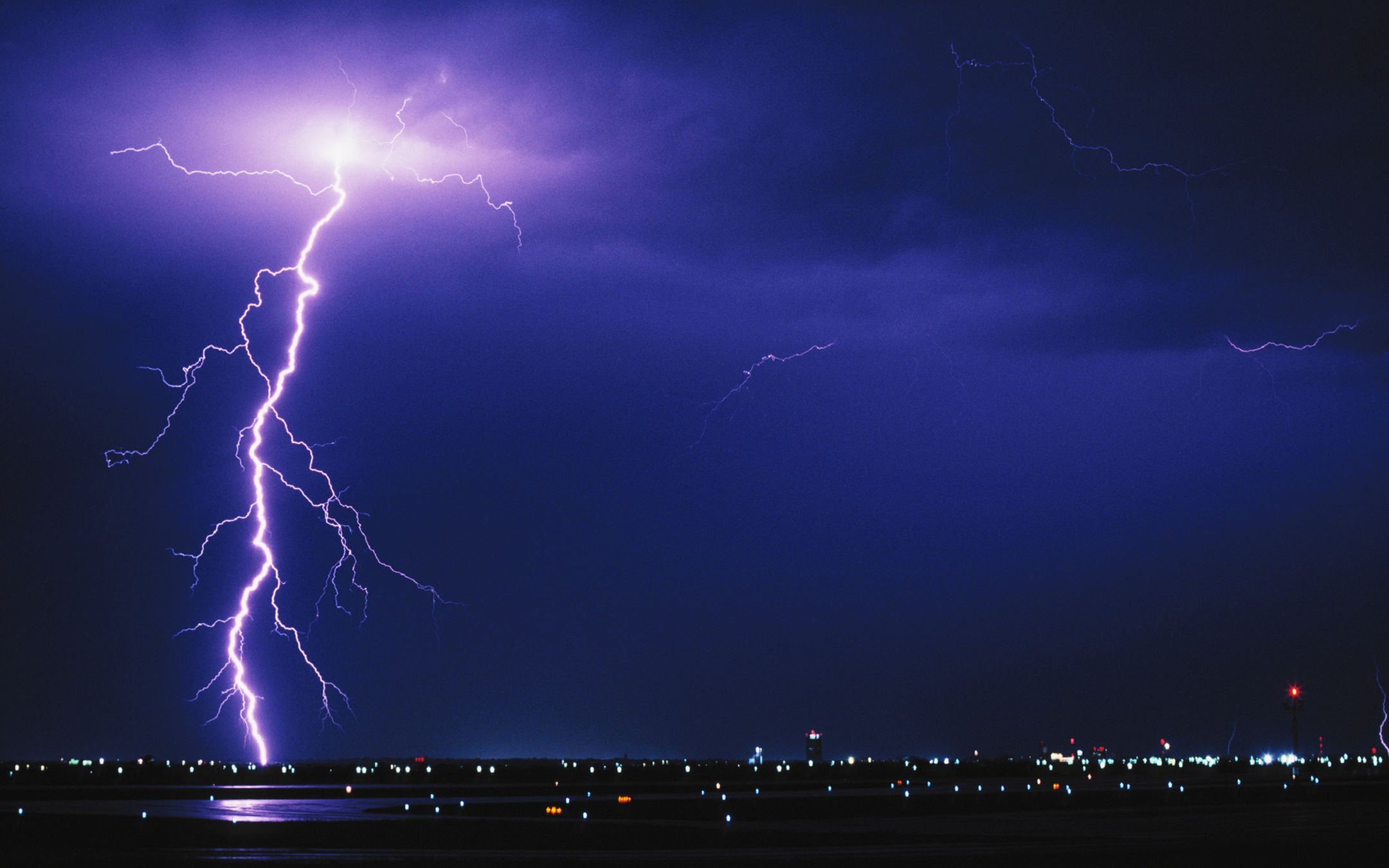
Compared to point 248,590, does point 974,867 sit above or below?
below

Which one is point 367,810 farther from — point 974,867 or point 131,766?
point 131,766

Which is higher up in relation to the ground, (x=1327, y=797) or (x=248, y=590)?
(x=248, y=590)

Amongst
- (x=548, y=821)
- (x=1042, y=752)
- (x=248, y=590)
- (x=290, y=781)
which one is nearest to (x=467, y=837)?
(x=548, y=821)

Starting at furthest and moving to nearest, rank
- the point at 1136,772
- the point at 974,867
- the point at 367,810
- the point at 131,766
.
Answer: the point at 131,766 → the point at 1136,772 → the point at 367,810 → the point at 974,867

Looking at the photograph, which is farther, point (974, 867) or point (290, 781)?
point (290, 781)

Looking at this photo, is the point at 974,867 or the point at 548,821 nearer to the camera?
the point at 974,867

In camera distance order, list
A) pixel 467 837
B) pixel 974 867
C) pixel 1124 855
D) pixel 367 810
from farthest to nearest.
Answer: pixel 367 810 → pixel 467 837 → pixel 1124 855 → pixel 974 867

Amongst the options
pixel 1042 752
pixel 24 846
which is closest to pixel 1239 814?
pixel 24 846

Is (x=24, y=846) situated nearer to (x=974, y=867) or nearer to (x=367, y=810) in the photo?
(x=367, y=810)

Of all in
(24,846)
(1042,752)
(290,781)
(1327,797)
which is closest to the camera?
(24,846)
